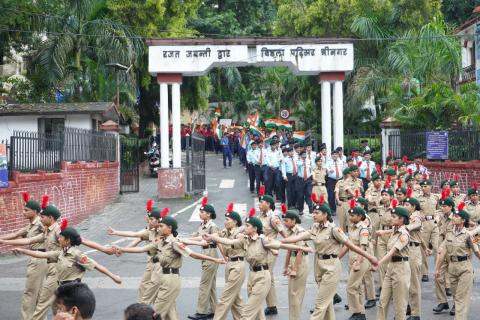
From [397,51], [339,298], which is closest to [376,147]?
[397,51]

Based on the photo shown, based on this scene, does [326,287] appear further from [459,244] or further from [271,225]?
[459,244]

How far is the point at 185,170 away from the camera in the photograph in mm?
26578

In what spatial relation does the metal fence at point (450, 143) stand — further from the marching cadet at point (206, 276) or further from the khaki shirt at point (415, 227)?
the marching cadet at point (206, 276)

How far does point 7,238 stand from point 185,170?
15.4 m

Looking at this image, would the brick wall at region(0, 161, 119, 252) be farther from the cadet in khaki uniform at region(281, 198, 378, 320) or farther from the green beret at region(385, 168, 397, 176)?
the cadet in khaki uniform at region(281, 198, 378, 320)

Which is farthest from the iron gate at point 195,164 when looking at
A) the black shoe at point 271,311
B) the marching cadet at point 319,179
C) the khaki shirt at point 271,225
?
the black shoe at point 271,311

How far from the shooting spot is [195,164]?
2697 centimetres

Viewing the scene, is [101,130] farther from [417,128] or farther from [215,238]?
[215,238]

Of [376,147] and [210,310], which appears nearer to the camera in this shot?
[210,310]

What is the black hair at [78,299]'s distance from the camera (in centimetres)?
536

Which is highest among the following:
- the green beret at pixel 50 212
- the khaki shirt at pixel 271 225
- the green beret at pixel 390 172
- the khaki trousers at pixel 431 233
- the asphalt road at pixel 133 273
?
the green beret at pixel 390 172

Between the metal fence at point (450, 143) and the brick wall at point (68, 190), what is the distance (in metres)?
9.64

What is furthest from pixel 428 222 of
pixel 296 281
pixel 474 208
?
pixel 296 281

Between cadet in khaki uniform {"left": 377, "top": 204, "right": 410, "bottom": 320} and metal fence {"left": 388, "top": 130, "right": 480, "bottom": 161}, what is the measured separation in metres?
10.9
